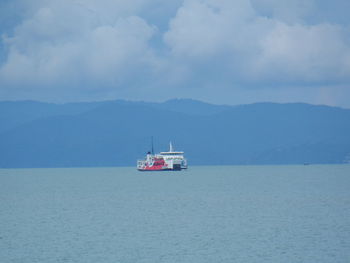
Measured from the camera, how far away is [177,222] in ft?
197

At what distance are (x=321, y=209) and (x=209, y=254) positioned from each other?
3192cm

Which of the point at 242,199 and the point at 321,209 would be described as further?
the point at 242,199

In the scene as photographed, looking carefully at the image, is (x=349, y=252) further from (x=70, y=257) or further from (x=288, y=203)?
(x=288, y=203)

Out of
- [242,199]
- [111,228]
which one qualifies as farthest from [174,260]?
[242,199]

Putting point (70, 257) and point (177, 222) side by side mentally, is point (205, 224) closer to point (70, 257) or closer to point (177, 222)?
point (177, 222)

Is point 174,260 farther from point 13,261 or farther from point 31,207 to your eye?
point 31,207

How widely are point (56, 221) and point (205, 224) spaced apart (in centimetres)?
1588

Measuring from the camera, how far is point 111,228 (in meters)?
56.0

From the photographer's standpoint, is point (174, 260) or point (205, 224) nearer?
point (174, 260)

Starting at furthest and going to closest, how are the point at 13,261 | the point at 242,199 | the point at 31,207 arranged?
1. the point at 242,199
2. the point at 31,207
3. the point at 13,261

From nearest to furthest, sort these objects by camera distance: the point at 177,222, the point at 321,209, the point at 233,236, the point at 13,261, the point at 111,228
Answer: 1. the point at 13,261
2. the point at 233,236
3. the point at 111,228
4. the point at 177,222
5. the point at 321,209

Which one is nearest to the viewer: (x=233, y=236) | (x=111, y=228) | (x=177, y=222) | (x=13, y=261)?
(x=13, y=261)

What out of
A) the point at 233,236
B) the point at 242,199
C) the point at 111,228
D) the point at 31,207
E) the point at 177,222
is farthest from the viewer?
the point at 242,199

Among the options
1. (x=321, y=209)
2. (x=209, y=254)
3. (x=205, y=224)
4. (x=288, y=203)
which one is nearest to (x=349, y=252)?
(x=209, y=254)
